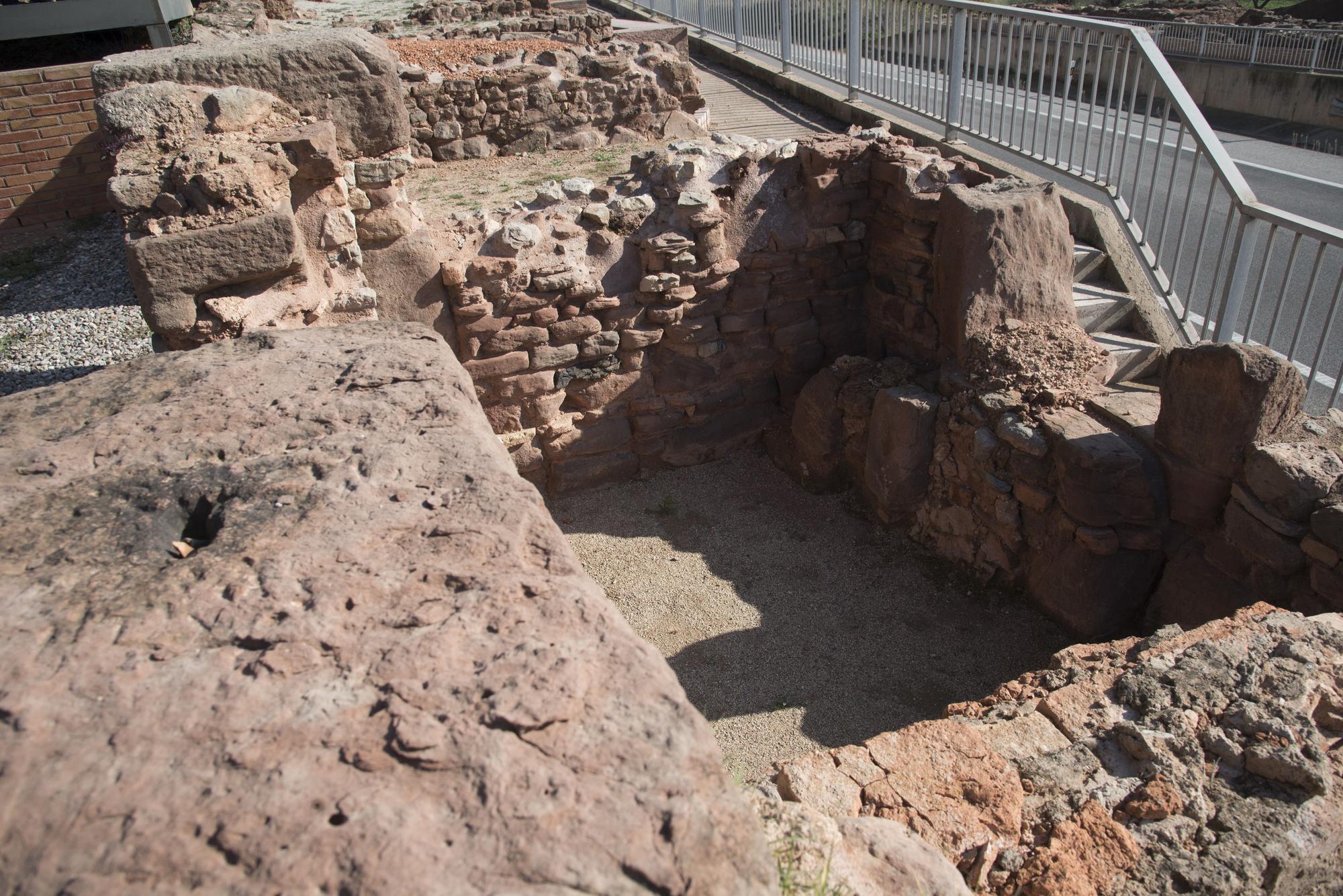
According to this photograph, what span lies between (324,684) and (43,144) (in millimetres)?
7766

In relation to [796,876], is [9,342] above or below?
below

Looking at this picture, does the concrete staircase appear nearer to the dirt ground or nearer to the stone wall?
the dirt ground

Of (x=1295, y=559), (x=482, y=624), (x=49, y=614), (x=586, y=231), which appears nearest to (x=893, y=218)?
(x=586, y=231)

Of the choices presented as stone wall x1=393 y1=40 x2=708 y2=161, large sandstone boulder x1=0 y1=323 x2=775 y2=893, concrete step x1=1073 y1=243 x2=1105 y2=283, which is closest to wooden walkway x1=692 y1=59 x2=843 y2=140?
stone wall x1=393 y1=40 x2=708 y2=161

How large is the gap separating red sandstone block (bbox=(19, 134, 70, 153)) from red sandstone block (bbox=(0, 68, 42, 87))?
1.28ft

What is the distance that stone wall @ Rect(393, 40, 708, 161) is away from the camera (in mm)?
7090

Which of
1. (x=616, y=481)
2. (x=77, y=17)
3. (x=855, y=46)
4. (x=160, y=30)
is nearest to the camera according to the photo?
(x=616, y=481)

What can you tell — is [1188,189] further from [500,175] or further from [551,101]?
[551,101]

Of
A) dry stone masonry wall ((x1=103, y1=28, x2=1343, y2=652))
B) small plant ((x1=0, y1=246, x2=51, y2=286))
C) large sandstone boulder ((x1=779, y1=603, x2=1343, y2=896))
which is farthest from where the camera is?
small plant ((x1=0, y1=246, x2=51, y2=286))

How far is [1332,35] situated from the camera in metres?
13.8

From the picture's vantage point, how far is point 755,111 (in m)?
8.89

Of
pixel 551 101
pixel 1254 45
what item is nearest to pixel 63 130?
pixel 551 101

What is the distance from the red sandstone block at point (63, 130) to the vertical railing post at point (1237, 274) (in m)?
8.27

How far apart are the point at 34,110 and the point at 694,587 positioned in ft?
21.8
